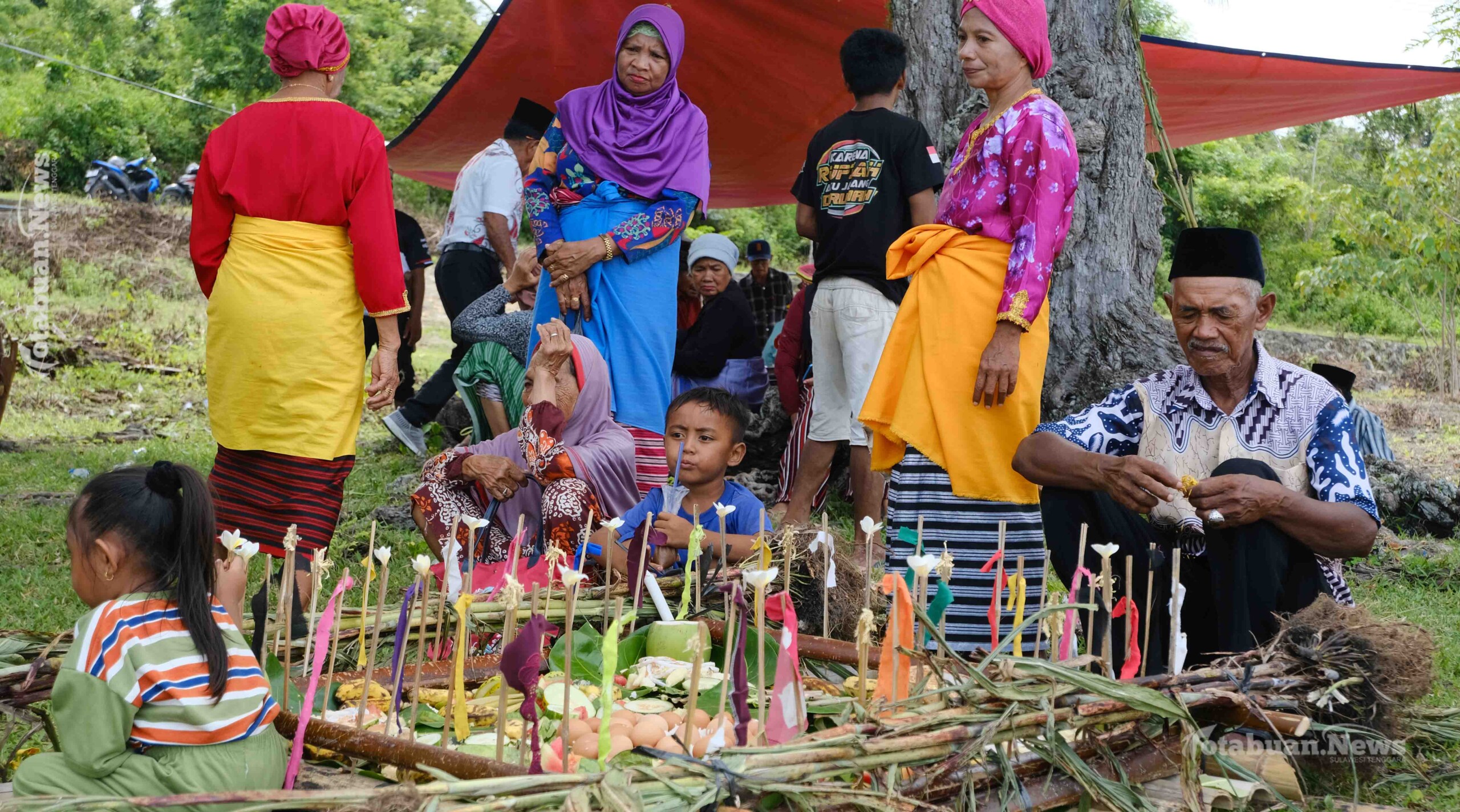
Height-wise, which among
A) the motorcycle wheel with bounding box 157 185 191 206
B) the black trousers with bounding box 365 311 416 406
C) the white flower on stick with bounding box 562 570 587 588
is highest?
the motorcycle wheel with bounding box 157 185 191 206

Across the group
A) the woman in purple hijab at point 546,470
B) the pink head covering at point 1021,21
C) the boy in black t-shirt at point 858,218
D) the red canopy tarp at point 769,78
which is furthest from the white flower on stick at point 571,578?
the red canopy tarp at point 769,78

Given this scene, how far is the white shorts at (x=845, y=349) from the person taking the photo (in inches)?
151

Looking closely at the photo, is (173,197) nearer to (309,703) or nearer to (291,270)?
(291,270)

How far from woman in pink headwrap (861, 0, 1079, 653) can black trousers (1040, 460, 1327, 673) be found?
0.27 metres

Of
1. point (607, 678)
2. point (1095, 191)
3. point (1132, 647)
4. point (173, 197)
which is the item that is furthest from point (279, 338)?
point (173, 197)

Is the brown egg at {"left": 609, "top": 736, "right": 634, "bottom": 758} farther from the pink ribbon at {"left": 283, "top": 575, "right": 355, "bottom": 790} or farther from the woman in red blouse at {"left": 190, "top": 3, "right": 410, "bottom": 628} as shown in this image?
the woman in red blouse at {"left": 190, "top": 3, "right": 410, "bottom": 628}

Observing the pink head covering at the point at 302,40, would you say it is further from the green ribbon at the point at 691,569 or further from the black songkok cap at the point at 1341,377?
the black songkok cap at the point at 1341,377

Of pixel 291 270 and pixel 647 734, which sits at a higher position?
pixel 291 270

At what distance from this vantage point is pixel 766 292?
7.00 metres

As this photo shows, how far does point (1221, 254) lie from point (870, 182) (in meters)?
1.45

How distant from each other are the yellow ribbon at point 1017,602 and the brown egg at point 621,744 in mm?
646

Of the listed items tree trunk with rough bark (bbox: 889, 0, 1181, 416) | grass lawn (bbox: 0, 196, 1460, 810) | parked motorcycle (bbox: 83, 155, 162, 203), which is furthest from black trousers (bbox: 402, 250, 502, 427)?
parked motorcycle (bbox: 83, 155, 162, 203)

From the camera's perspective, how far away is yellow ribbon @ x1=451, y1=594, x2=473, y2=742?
5.99ft

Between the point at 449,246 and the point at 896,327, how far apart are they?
3.42m
